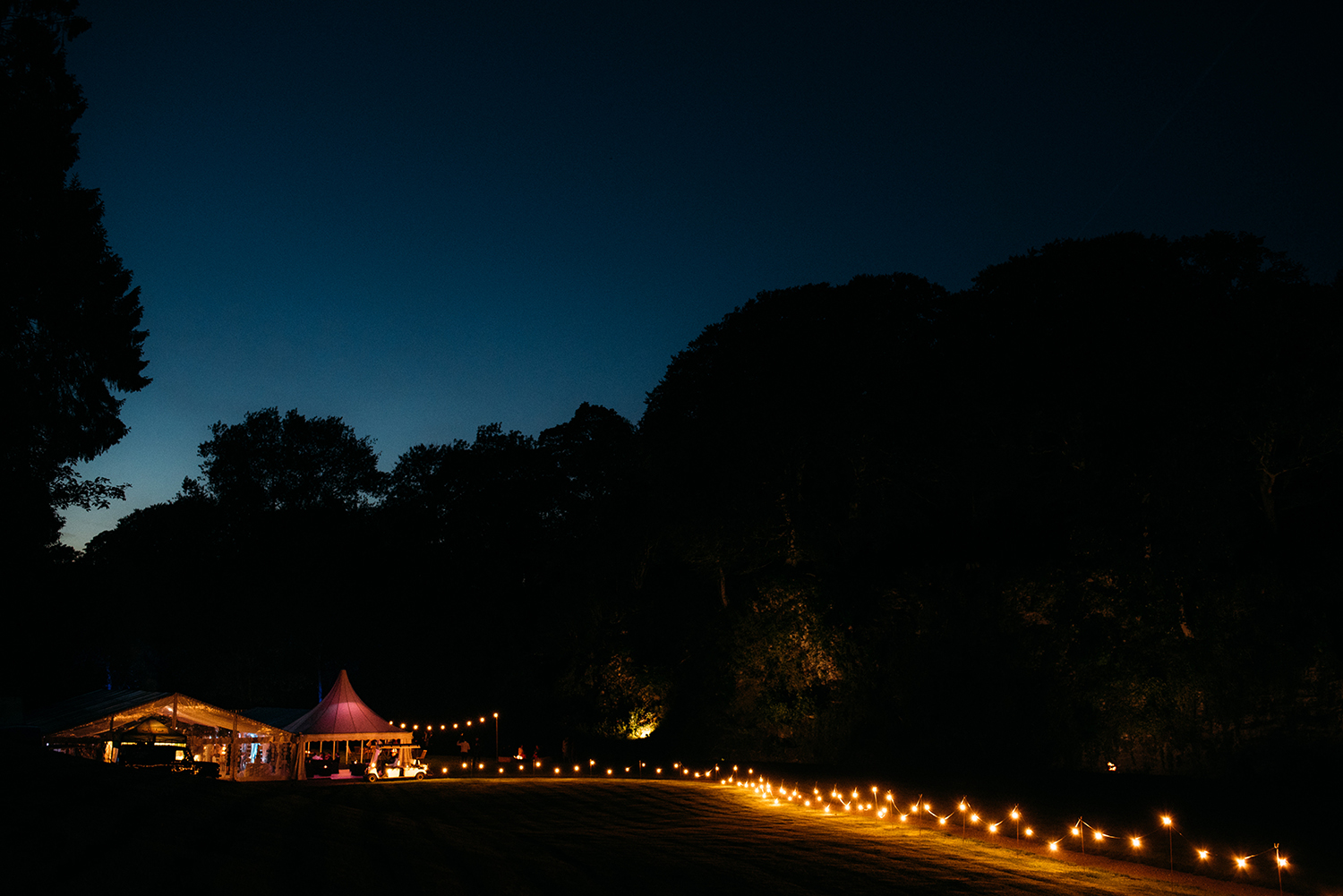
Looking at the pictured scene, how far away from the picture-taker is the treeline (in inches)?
730

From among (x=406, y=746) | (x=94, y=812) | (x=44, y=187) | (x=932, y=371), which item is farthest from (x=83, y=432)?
(x=932, y=371)

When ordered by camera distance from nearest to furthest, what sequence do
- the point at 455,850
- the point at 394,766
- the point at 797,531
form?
the point at 455,850
the point at 394,766
the point at 797,531

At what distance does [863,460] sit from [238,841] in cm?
2154

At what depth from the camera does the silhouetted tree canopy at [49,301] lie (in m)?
14.4

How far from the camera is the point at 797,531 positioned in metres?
28.5

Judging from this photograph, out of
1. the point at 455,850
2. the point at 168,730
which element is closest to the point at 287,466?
the point at 168,730

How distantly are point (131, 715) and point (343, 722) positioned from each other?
5857 mm

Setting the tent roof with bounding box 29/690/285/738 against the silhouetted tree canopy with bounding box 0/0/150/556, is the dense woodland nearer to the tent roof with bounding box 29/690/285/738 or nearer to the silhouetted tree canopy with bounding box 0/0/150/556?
the silhouetted tree canopy with bounding box 0/0/150/556

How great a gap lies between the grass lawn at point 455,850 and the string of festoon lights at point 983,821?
70 centimetres

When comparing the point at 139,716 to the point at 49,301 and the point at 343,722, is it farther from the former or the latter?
the point at 49,301

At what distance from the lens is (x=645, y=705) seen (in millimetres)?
33719

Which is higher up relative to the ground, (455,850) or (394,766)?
(455,850)

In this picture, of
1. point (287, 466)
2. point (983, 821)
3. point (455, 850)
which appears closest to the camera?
point (455, 850)

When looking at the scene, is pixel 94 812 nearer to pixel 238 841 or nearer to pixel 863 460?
pixel 238 841
